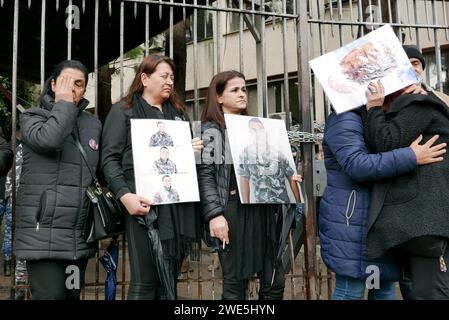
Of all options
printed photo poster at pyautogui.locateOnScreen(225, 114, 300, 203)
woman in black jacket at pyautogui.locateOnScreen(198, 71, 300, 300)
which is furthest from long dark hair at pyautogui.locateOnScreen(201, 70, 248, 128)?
printed photo poster at pyautogui.locateOnScreen(225, 114, 300, 203)

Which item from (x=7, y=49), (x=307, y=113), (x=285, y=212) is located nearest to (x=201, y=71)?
(x=7, y=49)

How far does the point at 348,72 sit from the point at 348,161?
0.59 m

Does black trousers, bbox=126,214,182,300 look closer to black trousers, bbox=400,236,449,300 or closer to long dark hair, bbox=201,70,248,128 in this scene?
long dark hair, bbox=201,70,248,128

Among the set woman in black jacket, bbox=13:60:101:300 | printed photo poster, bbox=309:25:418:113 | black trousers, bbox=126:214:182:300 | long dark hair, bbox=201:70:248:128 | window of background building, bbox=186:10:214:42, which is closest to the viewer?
woman in black jacket, bbox=13:60:101:300

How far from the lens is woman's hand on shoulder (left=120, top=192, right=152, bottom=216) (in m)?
2.28

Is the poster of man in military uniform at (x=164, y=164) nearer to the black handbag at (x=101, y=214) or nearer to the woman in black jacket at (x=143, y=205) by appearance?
the woman in black jacket at (x=143, y=205)

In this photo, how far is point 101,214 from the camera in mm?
2354

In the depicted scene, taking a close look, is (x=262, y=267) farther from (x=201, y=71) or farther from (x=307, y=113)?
(x=201, y=71)

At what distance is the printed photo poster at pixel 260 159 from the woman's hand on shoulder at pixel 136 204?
21.6 inches

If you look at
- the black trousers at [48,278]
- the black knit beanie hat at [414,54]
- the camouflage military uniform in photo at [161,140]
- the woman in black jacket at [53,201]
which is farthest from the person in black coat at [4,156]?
the black knit beanie hat at [414,54]

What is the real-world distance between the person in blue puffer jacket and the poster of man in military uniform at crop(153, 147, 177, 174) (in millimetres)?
907

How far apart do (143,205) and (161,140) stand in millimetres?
386

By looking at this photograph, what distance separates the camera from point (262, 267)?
2656 millimetres

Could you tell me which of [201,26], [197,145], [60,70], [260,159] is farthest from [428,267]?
[201,26]
